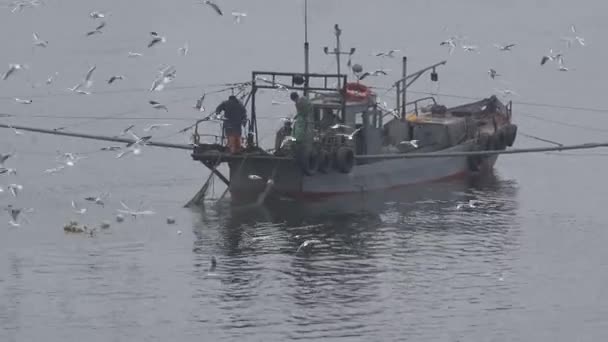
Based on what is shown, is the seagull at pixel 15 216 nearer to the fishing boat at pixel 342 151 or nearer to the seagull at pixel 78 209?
the seagull at pixel 78 209

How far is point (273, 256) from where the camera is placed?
40156 mm

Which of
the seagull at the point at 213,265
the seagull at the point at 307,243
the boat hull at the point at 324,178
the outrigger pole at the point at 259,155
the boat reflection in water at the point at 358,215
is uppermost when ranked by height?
the outrigger pole at the point at 259,155

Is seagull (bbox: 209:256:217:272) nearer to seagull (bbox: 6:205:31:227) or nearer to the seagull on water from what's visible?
the seagull on water

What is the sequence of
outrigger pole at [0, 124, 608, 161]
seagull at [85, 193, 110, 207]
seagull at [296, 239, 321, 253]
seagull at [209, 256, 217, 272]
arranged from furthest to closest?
1. outrigger pole at [0, 124, 608, 161]
2. seagull at [85, 193, 110, 207]
3. seagull at [296, 239, 321, 253]
4. seagull at [209, 256, 217, 272]

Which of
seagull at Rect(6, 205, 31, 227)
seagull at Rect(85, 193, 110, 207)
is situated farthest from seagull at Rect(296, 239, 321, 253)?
seagull at Rect(6, 205, 31, 227)

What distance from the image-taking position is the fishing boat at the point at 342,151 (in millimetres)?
45844

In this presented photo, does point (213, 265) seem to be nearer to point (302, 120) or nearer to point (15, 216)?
point (302, 120)

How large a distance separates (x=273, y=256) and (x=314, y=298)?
4501 millimetres

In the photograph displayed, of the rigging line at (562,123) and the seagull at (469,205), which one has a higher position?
the rigging line at (562,123)

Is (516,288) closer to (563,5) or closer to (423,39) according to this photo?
(423,39)

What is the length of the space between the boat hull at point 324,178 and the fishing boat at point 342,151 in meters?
0.03

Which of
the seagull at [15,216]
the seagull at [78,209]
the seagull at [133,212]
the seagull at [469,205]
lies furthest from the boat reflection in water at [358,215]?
the seagull at [15,216]

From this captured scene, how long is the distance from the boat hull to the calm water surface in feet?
1.40

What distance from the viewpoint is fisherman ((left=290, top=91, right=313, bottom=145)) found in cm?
4456
